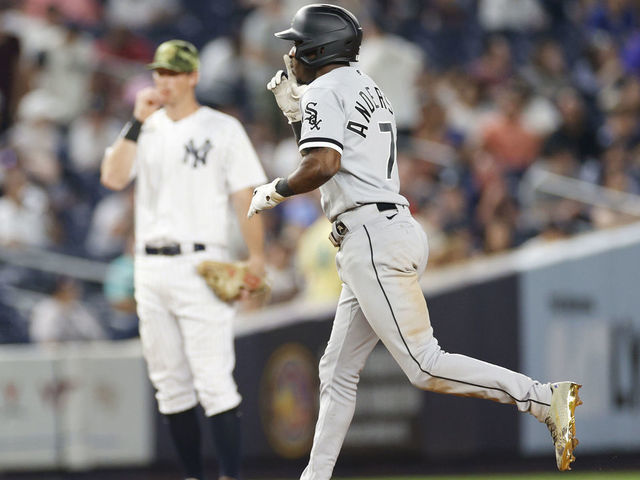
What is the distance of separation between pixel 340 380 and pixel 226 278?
1.12 meters

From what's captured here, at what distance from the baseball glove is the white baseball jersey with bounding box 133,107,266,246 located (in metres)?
0.15

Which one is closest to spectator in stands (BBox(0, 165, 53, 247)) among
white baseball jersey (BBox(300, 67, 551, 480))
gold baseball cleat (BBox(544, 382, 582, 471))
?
white baseball jersey (BBox(300, 67, 551, 480))

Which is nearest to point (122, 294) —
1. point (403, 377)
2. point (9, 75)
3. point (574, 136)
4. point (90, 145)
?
point (403, 377)

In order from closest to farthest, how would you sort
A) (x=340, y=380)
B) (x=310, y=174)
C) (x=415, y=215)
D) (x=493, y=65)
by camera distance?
1. (x=310, y=174)
2. (x=340, y=380)
3. (x=415, y=215)
4. (x=493, y=65)

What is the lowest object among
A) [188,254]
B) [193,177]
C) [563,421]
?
[563,421]

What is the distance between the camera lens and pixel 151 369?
6438 mm

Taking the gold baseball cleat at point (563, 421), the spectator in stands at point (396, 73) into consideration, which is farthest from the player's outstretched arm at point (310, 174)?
the spectator in stands at point (396, 73)

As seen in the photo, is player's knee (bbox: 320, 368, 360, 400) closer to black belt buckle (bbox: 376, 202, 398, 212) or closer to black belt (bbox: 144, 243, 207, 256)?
black belt buckle (bbox: 376, 202, 398, 212)

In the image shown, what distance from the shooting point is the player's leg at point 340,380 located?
535 cm

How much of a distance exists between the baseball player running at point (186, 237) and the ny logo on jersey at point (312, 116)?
1.37 metres

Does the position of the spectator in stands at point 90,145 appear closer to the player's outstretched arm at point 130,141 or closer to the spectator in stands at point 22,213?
the spectator in stands at point 22,213

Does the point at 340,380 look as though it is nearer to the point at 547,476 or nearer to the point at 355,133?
the point at 355,133

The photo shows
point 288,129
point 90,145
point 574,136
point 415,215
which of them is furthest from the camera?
point 288,129

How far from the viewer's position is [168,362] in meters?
6.34
